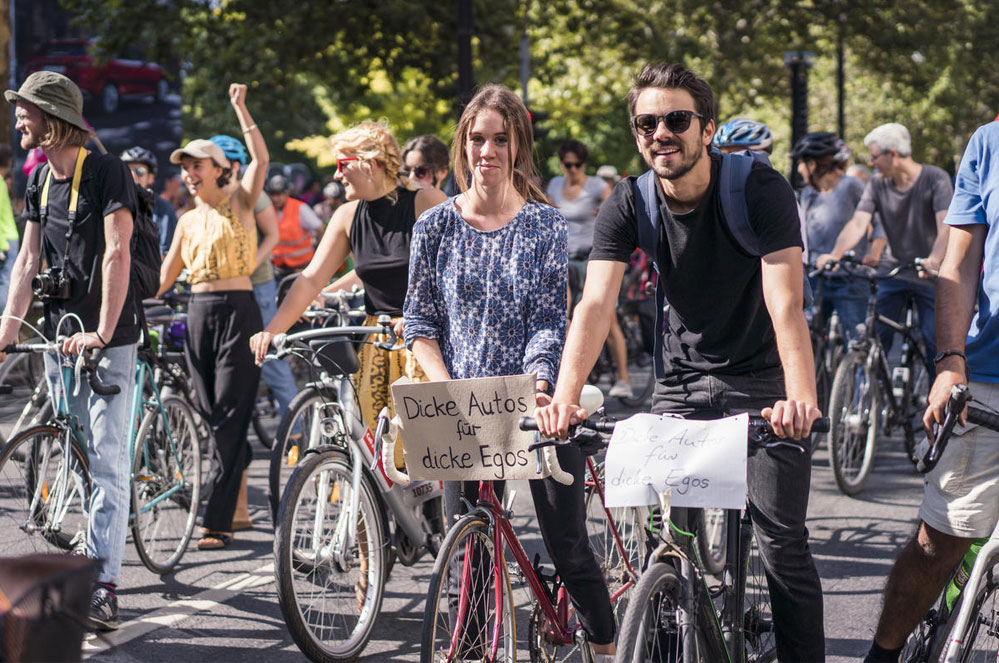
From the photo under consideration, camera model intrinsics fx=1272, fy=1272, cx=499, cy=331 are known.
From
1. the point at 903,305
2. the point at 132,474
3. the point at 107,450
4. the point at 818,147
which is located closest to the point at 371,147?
the point at 107,450

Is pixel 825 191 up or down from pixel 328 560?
up

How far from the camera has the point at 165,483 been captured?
238 inches

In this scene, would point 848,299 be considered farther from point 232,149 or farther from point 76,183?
point 76,183

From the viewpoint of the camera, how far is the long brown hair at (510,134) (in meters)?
4.05

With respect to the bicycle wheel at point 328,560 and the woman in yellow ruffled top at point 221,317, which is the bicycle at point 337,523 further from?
the woman in yellow ruffled top at point 221,317

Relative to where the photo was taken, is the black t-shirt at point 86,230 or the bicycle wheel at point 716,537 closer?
the black t-shirt at point 86,230

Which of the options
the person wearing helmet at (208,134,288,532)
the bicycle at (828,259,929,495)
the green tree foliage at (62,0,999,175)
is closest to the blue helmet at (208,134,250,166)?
the person wearing helmet at (208,134,288,532)

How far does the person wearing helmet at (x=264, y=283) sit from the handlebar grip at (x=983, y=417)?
4.14 m

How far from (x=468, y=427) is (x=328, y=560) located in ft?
4.37

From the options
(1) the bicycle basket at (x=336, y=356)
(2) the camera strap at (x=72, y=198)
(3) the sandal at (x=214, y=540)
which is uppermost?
(2) the camera strap at (x=72, y=198)

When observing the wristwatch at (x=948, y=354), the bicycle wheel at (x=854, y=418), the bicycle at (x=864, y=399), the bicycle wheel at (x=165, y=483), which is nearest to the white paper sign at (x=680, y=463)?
the wristwatch at (x=948, y=354)

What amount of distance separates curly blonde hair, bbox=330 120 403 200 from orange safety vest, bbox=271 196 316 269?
20.7 feet

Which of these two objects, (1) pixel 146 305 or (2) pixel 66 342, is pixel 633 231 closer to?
(2) pixel 66 342

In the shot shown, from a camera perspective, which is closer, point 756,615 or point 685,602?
point 685,602
